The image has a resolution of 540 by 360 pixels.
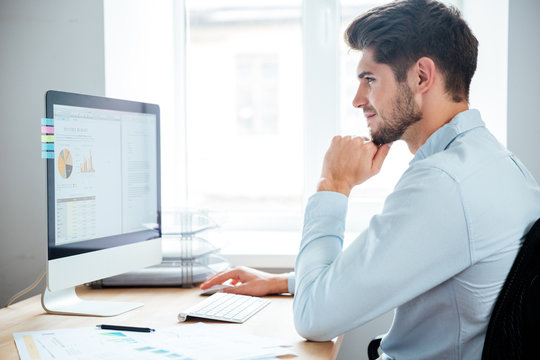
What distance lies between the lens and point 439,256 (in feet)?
2.99

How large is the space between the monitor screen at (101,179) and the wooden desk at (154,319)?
0.57 feet

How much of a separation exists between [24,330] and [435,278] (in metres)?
0.92

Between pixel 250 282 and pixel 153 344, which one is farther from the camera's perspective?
pixel 250 282

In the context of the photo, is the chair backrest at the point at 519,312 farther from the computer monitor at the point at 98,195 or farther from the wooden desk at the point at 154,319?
the computer monitor at the point at 98,195

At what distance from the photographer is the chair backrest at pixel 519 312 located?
0.85 m

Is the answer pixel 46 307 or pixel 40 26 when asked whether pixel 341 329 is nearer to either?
pixel 46 307

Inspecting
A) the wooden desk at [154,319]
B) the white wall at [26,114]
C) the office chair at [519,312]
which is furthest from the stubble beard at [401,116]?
the white wall at [26,114]

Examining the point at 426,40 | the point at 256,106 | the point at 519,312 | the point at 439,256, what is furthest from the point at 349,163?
the point at 256,106

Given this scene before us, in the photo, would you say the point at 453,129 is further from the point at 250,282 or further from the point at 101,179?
the point at 101,179

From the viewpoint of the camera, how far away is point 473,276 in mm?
946

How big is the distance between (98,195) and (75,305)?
0.30 metres

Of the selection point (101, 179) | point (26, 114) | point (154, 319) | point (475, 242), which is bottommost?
point (154, 319)

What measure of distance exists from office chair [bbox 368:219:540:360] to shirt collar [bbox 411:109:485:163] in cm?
27

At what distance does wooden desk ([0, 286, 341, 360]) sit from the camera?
109 centimetres
